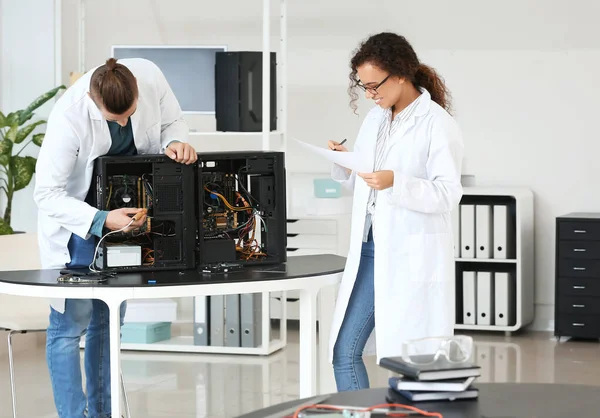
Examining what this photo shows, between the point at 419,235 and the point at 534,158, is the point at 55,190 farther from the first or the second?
the point at 534,158

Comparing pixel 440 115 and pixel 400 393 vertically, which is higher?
pixel 440 115

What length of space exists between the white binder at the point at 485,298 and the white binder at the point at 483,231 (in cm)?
12

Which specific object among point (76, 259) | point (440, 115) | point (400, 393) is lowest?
point (400, 393)

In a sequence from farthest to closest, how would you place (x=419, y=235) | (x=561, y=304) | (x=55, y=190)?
(x=561, y=304) < (x=55, y=190) < (x=419, y=235)

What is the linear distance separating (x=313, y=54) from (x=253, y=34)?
0.39m

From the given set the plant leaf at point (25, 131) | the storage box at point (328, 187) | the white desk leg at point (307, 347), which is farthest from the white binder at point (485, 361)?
the plant leaf at point (25, 131)

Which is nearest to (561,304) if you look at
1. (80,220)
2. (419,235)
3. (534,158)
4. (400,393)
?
(534,158)

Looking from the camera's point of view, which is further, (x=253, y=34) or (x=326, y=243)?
(x=253, y=34)

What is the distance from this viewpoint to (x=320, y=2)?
562 centimetres

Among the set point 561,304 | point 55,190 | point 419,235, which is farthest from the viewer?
point 561,304

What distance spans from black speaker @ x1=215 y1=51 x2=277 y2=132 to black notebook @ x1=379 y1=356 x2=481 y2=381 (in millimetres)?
3067

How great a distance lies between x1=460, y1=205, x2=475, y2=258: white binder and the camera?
5.23 m

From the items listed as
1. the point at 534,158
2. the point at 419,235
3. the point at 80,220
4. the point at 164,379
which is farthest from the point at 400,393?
the point at 534,158

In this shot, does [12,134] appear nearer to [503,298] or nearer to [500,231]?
[500,231]
